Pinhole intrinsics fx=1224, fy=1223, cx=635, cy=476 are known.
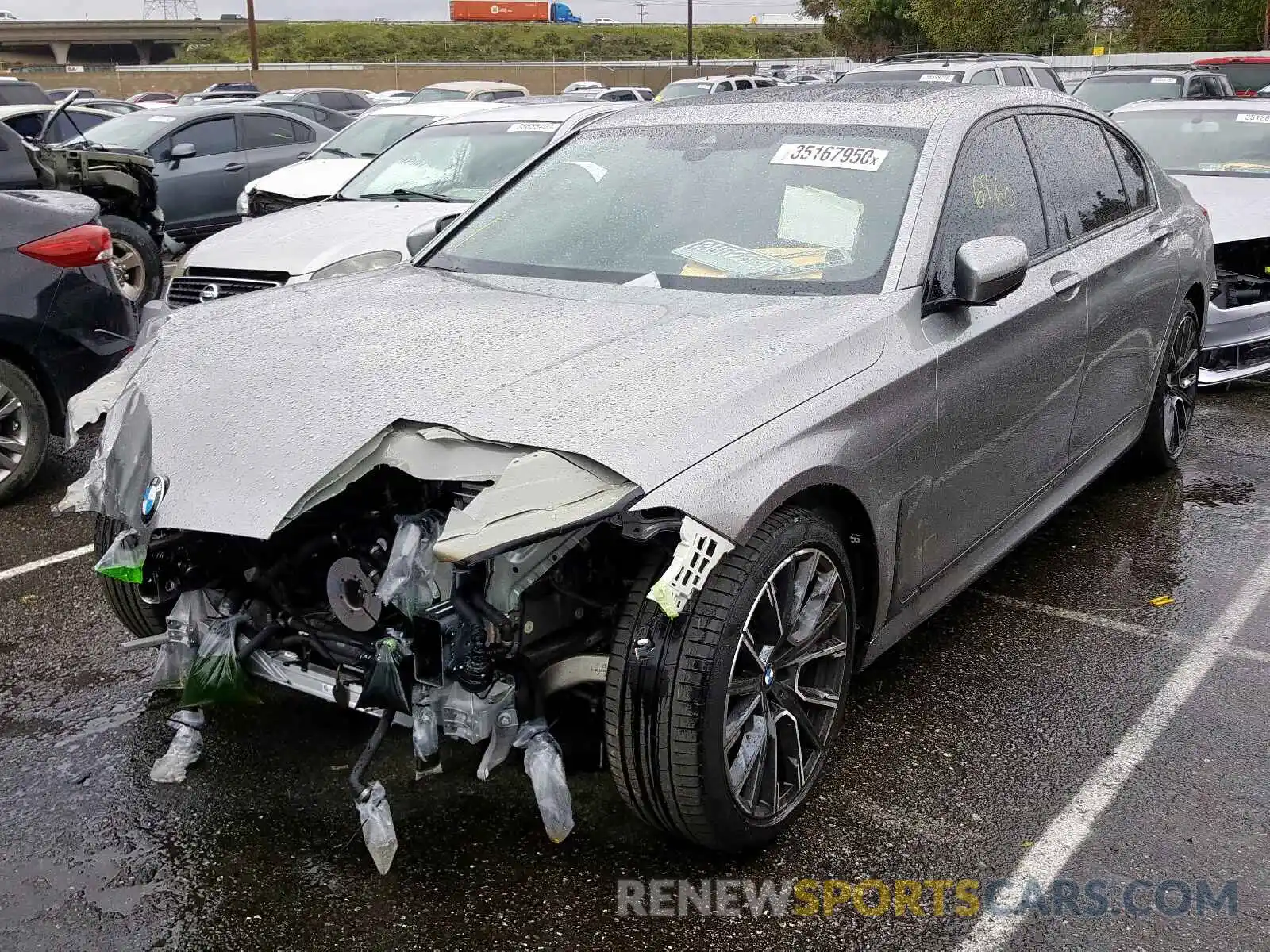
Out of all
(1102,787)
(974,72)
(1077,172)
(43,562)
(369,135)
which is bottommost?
(1102,787)

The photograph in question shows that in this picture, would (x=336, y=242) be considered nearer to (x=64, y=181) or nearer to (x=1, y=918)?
(x=64, y=181)

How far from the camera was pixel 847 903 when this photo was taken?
2855 mm

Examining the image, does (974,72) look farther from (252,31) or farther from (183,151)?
(252,31)

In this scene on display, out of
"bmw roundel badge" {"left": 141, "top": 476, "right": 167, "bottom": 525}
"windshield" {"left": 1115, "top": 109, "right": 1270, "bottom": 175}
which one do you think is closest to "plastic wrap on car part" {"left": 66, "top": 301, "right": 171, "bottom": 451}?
"bmw roundel badge" {"left": 141, "top": 476, "right": 167, "bottom": 525}

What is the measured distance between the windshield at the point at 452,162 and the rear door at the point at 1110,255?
4.15 m

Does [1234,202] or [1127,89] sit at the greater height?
[1127,89]

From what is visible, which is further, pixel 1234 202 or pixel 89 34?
pixel 89 34

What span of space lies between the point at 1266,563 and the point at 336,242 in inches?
202

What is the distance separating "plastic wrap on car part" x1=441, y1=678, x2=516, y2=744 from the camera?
280cm

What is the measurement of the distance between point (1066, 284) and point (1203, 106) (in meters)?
6.46

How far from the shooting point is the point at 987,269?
11.1ft

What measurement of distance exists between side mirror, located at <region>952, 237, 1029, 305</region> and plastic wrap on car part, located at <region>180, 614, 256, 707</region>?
7.03 ft

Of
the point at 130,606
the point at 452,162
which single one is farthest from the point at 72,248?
the point at 452,162

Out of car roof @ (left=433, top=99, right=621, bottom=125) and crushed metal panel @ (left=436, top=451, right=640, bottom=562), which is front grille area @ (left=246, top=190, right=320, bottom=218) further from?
crushed metal panel @ (left=436, top=451, right=640, bottom=562)
